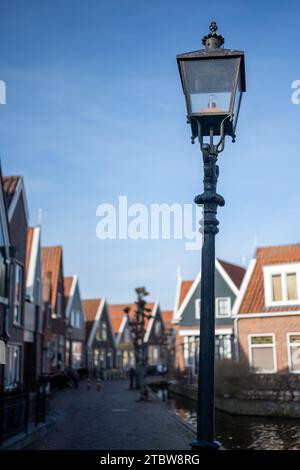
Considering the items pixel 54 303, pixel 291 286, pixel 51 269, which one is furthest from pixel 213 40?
pixel 54 303

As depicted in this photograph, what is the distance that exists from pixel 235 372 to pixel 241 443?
8130 millimetres

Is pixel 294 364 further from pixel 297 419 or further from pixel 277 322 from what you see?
pixel 297 419

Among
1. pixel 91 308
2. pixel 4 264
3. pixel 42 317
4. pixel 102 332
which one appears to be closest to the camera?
pixel 4 264

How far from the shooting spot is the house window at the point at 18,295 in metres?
22.5

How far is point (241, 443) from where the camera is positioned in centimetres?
1340

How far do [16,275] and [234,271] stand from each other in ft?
60.9

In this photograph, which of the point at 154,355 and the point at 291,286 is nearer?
the point at 291,286

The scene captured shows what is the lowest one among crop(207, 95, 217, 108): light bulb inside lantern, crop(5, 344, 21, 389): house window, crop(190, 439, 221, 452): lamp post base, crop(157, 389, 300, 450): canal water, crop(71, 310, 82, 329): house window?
crop(157, 389, 300, 450): canal water

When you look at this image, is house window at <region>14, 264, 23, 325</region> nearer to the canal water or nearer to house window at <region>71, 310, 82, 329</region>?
the canal water

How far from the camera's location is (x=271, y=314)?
2545cm

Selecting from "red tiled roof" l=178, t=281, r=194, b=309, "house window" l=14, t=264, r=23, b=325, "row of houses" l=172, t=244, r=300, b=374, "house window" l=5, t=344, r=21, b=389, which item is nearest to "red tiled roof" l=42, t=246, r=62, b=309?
"red tiled roof" l=178, t=281, r=194, b=309

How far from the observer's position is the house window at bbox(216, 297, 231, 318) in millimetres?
35812

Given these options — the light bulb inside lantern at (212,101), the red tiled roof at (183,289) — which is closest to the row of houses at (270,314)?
the red tiled roof at (183,289)

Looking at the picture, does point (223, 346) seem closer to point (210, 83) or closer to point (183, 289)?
point (183, 289)
